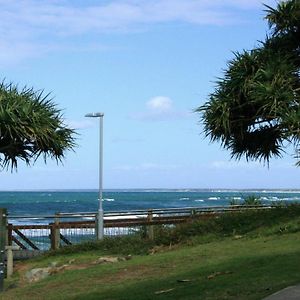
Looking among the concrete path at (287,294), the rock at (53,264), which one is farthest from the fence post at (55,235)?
the concrete path at (287,294)

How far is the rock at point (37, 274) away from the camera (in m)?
15.2

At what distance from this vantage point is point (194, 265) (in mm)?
13273

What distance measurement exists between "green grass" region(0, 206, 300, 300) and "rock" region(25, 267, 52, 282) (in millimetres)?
301

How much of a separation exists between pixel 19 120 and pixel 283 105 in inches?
255

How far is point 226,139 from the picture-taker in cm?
1892

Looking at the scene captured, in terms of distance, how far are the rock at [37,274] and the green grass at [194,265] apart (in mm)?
301

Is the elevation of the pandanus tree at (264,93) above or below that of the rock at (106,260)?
above

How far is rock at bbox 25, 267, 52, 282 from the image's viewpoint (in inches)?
597

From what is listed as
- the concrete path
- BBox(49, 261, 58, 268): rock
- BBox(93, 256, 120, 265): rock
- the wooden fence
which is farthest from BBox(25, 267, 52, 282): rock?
the concrete path

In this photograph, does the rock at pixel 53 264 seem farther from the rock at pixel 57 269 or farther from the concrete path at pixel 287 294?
the concrete path at pixel 287 294

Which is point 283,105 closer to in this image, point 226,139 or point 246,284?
point 226,139

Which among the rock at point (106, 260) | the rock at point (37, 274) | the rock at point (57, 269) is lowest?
the rock at point (37, 274)

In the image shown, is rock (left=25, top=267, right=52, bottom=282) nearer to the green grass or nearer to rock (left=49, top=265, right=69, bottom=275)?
rock (left=49, top=265, right=69, bottom=275)

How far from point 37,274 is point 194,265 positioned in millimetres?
4070
